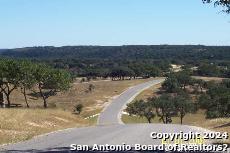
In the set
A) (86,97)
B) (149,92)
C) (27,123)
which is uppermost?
(27,123)

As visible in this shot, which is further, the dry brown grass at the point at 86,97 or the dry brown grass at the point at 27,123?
the dry brown grass at the point at 86,97

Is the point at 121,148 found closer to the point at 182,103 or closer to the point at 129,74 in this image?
the point at 182,103

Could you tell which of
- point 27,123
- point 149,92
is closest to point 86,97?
point 149,92

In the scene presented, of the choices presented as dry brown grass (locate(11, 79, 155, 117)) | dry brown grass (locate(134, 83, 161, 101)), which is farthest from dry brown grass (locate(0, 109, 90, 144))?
dry brown grass (locate(134, 83, 161, 101))

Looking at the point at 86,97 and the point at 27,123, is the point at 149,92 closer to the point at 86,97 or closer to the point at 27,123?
the point at 86,97

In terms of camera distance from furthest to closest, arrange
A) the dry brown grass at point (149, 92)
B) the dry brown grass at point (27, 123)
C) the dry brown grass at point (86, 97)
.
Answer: the dry brown grass at point (149, 92), the dry brown grass at point (86, 97), the dry brown grass at point (27, 123)

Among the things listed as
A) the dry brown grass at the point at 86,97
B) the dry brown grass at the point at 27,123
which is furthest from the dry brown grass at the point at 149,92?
the dry brown grass at the point at 27,123

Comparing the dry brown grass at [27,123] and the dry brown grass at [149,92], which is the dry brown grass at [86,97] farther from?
the dry brown grass at [27,123]

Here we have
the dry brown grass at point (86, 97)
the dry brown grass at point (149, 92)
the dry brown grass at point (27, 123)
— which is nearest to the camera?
the dry brown grass at point (27, 123)

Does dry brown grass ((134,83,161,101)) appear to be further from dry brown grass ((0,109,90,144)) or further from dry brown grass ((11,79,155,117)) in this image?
dry brown grass ((0,109,90,144))
